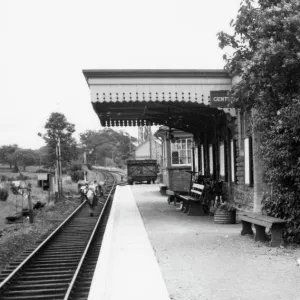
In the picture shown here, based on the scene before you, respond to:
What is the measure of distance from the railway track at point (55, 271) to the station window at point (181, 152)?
14798mm

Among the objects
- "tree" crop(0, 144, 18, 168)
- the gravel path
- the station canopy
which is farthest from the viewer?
"tree" crop(0, 144, 18, 168)

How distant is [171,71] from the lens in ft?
44.1

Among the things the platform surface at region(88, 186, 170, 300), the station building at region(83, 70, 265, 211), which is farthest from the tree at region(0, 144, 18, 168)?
the platform surface at region(88, 186, 170, 300)

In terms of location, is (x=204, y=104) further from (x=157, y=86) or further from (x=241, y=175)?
(x=241, y=175)

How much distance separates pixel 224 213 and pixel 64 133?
1266 inches

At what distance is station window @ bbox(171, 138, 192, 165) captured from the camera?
27.6 meters

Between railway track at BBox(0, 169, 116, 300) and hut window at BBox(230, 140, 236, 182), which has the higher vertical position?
hut window at BBox(230, 140, 236, 182)

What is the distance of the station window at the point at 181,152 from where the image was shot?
2758cm

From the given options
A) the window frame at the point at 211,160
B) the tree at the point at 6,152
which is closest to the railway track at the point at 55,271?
the window frame at the point at 211,160

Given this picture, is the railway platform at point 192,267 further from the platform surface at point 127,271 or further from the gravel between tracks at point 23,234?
the gravel between tracks at point 23,234

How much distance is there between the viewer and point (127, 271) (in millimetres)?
6781

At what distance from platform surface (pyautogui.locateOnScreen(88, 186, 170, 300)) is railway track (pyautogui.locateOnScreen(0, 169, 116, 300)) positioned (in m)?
0.41

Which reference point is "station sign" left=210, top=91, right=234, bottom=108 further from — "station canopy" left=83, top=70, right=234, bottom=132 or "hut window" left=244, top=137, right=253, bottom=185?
"hut window" left=244, top=137, right=253, bottom=185

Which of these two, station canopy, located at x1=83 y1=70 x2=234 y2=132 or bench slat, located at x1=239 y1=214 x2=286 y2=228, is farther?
station canopy, located at x1=83 y1=70 x2=234 y2=132
